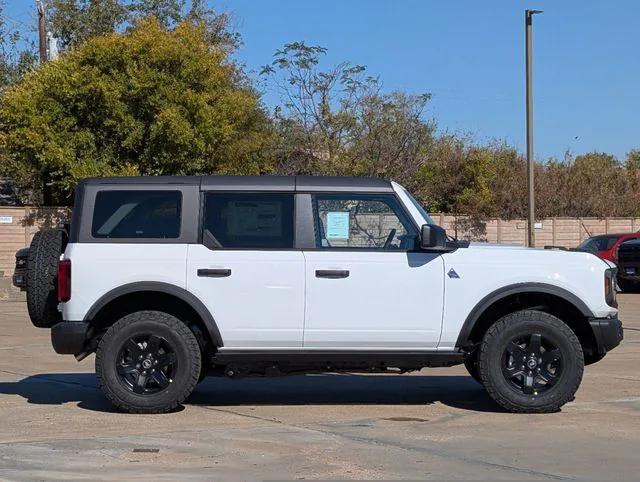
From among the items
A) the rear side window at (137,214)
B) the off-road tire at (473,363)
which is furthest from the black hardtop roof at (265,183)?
the off-road tire at (473,363)

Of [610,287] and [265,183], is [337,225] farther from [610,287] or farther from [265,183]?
[610,287]

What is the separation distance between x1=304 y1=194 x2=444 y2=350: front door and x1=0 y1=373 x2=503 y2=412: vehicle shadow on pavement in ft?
3.80

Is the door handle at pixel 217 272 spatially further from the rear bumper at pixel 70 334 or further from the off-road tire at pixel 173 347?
the rear bumper at pixel 70 334

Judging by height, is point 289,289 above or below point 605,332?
above

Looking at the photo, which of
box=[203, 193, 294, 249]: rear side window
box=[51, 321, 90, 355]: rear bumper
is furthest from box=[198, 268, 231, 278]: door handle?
box=[51, 321, 90, 355]: rear bumper

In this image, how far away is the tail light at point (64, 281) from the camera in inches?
349

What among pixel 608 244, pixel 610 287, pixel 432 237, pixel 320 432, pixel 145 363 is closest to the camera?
pixel 320 432

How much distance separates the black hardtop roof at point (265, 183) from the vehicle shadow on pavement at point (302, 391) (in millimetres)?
2073

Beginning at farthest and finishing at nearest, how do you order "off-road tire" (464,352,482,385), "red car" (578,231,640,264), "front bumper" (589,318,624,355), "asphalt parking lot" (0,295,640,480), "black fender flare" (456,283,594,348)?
1. "red car" (578,231,640,264)
2. "off-road tire" (464,352,482,385)
3. "front bumper" (589,318,624,355)
4. "black fender flare" (456,283,594,348)
5. "asphalt parking lot" (0,295,640,480)

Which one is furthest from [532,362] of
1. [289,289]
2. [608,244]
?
[608,244]

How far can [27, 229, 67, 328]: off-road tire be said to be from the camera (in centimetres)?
905

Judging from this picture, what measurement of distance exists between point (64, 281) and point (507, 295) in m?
3.79

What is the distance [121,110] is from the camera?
29.7 meters

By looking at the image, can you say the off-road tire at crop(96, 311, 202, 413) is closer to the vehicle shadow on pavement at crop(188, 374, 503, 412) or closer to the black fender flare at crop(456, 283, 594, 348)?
the vehicle shadow on pavement at crop(188, 374, 503, 412)
